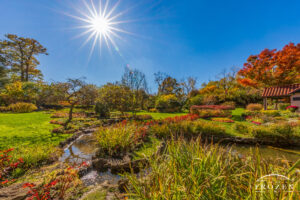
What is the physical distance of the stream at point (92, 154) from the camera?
9.93ft

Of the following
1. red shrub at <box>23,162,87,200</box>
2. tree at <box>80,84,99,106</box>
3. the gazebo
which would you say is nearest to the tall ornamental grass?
red shrub at <box>23,162,87,200</box>

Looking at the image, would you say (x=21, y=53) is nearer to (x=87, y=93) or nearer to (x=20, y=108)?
(x=20, y=108)

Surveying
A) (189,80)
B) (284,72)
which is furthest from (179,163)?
(189,80)

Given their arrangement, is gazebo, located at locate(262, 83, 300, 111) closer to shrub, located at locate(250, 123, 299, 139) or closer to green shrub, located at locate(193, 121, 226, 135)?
shrub, located at locate(250, 123, 299, 139)

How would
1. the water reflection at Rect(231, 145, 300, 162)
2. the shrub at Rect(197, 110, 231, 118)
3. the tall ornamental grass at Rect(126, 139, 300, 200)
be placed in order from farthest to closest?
the shrub at Rect(197, 110, 231, 118) → the water reflection at Rect(231, 145, 300, 162) → the tall ornamental grass at Rect(126, 139, 300, 200)

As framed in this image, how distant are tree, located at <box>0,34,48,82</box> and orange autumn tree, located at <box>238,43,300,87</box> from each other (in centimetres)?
4140

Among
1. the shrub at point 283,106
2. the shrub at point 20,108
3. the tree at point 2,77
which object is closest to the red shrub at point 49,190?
the tree at point 2,77

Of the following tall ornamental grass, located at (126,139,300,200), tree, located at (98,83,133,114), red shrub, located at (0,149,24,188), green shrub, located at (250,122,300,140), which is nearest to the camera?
tall ornamental grass, located at (126,139,300,200)

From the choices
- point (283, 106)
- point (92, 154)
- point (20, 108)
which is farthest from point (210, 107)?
point (20, 108)

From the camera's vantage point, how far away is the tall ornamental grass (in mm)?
1200

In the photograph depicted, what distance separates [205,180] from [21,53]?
1391 inches

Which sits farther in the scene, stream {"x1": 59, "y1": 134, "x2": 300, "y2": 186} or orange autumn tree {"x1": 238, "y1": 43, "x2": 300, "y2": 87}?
orange autumn tree {"x1": 238, "y1": 43, "x2": 300, "y2": 87}

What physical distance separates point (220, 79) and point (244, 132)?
28.9 m

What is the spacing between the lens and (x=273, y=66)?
19.1m
